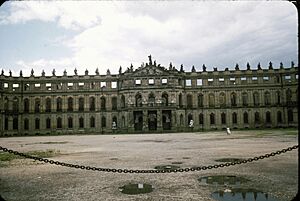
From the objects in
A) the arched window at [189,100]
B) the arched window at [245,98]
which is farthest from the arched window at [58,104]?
the arched window at [245,98]

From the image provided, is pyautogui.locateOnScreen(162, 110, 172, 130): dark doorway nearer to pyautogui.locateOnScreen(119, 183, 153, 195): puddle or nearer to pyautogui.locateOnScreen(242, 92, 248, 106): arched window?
pyautogui.locateOnScreen(242, 92, 248, 106): arched window

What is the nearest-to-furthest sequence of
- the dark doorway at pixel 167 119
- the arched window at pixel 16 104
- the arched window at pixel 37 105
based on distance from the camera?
the dark doorway at pixel 167 119, the arched window at pixel 16 104, the arched window at pixel 37 105

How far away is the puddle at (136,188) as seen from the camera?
6952mm

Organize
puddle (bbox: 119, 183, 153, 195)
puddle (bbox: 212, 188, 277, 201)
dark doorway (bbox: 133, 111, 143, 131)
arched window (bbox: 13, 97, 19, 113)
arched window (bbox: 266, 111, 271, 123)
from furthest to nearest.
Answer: arched window (bbox: 13, 97, 19, 113)
arched window (bbox: 266, 111, 271, 123)
dark doorway (bbox: 133, 111, 143, 131)
puddle (bbox: 119, 183, 153, 195)
puddle (bbox: 212, 188, 277, 201)

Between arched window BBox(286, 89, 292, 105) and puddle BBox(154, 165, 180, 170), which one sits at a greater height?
arched window BBox(286, 89, 292, 105)

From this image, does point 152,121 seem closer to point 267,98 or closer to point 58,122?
point 58,122

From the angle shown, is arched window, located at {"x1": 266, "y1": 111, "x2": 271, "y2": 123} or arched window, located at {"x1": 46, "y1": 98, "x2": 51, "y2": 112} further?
arched window, located at {"x1": 46, "y1": 98, "x2": 51, "y2": 112}

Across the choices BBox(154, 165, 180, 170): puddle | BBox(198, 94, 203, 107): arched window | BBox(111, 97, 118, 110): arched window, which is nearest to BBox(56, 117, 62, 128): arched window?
BBox(111, 97, 118, 110): arched window

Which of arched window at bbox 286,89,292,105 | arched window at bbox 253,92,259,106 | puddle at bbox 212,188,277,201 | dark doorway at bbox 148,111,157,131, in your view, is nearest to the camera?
puddle at bbox 212,188,277,201

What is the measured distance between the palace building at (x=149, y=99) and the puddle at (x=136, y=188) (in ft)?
161

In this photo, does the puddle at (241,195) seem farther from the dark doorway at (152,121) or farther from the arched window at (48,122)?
the arched window at (48,122)

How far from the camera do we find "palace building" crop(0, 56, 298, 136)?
189 feet

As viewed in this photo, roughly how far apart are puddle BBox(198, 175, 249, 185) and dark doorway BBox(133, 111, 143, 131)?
1879 inches

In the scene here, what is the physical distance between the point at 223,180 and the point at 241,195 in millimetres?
1553
